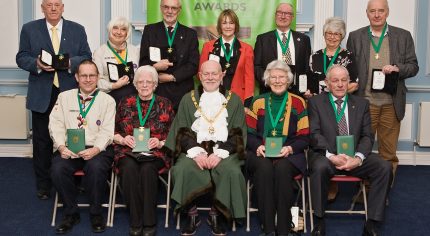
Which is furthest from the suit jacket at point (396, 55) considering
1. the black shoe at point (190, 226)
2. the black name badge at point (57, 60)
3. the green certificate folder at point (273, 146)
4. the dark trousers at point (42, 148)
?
the dark trousers at point (42, 148)

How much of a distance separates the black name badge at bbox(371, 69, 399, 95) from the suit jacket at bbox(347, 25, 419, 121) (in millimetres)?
138

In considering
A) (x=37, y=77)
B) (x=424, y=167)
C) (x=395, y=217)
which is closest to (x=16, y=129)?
(x=37, y=77)

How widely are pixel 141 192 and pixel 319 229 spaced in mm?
1384

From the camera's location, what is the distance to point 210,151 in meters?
4.41

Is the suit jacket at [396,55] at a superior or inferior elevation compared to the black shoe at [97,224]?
superior

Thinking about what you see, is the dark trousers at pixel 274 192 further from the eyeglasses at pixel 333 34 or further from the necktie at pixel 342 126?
the eyeglasses at pixel 333 34

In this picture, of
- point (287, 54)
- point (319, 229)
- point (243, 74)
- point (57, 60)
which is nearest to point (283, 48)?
point (287, 54)

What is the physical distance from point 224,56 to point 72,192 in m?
1.83

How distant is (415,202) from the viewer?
5082mm

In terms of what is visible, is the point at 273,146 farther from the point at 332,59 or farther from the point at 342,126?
the point at 332,59

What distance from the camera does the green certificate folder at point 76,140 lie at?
4.32 meters

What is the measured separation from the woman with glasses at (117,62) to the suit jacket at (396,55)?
6.68 ft

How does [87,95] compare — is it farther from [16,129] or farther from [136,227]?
[16,129]

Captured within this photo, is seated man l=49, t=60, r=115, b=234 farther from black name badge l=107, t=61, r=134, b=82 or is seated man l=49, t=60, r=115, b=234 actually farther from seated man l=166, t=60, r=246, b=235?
seated man l=166, t=60, r=246, b=235
